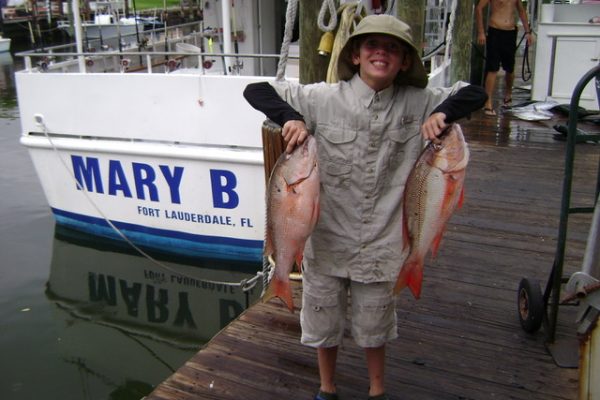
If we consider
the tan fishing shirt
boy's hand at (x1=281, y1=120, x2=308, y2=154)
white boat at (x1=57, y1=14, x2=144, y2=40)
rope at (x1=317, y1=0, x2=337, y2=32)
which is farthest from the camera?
white boat at (x1=57, y1=14, x2=144, y2=40)

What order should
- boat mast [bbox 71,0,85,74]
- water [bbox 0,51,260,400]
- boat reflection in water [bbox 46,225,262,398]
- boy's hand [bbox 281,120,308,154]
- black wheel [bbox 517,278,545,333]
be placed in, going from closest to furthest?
boy's hand [bbox 281,120,308,154] → black wheel [bbox 517,278,545,333] → water [bbox 0,51,260,400] → boat reflection in water [bbox 46,225,262,398] → boat mast [bbox 71,0,85,74]

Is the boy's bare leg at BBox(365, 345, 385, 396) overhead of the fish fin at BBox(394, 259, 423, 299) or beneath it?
beneath

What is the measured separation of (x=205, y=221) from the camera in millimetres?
6414

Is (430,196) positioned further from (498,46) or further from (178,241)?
(498,46)

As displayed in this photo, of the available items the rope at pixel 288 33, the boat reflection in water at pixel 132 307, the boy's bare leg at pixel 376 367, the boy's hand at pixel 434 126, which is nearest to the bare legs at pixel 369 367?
the boy's bare leg at pixel 376 367

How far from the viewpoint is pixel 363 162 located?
231 cm

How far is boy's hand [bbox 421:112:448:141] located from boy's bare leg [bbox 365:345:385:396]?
3.11 feet

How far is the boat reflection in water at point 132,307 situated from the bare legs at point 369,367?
2589 mm

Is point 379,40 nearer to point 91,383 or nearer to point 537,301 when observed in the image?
point 537,301

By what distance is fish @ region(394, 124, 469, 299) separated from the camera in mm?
2076

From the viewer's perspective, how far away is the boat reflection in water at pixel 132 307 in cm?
546

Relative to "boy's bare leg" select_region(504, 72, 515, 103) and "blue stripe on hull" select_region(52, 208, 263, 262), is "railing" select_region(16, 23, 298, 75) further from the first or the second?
"boy's bare leg" select_region(504, 72, 515, 103)

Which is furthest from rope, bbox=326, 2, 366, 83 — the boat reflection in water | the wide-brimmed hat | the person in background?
the person in background

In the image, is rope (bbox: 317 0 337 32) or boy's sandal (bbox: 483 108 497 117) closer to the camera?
rope (bbox: 317 0 337 32)
